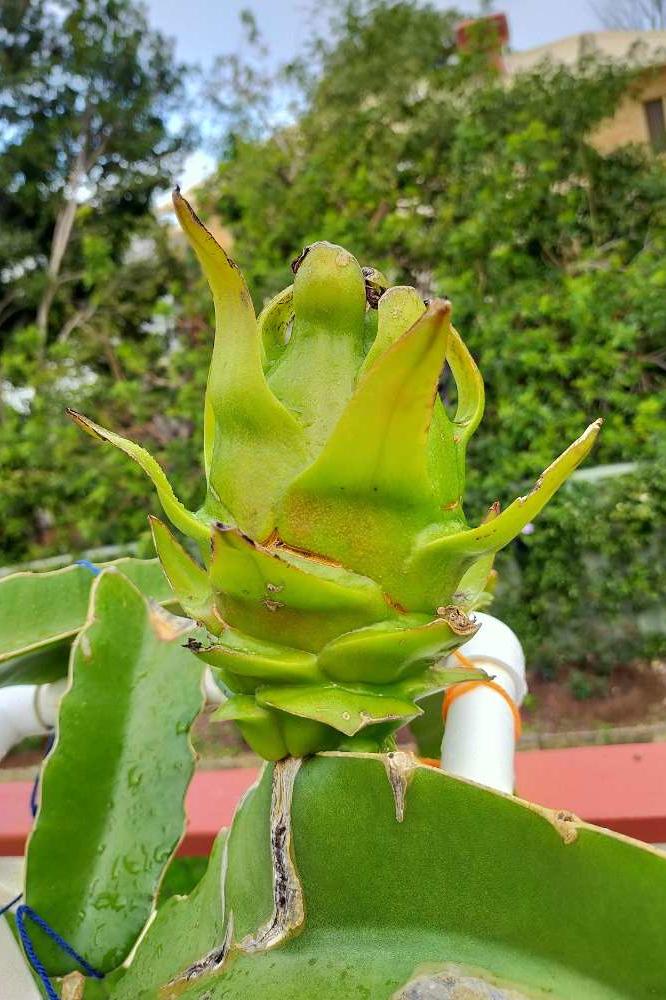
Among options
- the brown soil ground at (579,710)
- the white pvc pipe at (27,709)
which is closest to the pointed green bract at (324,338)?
the white pvc pipe at (27,709)

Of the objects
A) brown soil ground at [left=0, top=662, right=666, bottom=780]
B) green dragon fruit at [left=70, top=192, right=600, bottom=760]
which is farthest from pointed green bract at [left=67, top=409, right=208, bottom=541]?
brown soil ground at [left=0, top=662, right=666, bottom=780]

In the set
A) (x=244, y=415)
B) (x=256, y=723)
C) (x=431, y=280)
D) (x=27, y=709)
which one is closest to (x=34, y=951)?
(x=27, y=709)

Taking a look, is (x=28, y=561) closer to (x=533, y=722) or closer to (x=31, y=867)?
(x=533, y=722)

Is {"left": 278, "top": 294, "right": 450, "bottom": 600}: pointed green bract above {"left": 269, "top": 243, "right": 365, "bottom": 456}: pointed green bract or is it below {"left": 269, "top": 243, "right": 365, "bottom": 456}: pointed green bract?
below

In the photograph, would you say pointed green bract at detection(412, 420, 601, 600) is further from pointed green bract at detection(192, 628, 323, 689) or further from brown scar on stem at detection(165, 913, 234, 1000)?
brown scar on stem at detection(165, 913, 234, 1000)

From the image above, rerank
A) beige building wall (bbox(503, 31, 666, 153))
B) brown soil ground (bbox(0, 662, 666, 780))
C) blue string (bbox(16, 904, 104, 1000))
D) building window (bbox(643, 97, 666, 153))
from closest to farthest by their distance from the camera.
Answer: blue string (bbox(16, 904, 104, 1000)), brown soil ground (bbox(0, 662, 666, 780)), beige building wall (bbox(503, 31, 666, 153)), building window (bbox(643, 97, 666, 153))

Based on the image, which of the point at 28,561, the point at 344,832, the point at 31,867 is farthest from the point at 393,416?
the point at 28,561
